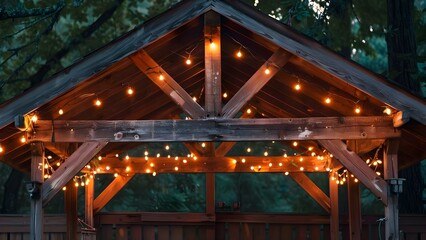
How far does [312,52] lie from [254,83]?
2.55ft

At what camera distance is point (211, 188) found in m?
15.3

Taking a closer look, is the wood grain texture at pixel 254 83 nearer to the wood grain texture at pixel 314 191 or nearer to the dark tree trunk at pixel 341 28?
the wood grain texture at pixel 314 191

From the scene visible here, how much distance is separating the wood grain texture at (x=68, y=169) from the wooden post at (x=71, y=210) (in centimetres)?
327

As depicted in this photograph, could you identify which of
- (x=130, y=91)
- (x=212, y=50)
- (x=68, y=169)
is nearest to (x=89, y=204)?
(x=130, y=91)

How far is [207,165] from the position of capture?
14.9 m

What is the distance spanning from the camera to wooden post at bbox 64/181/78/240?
13477 millimetres

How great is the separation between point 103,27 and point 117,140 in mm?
9630

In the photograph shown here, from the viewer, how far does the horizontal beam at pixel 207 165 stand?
14.8 m

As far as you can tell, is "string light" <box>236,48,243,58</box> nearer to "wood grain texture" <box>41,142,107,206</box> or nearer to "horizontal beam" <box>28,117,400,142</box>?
"horizontal beam" <box>28,117,400,142</box>

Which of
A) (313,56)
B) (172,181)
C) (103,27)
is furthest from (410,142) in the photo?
(172,181)

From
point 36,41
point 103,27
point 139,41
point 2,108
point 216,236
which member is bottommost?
point 216,236

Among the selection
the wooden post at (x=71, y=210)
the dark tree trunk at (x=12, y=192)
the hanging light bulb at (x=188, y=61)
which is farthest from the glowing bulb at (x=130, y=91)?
the dark tree trunk at (x=12, y=192)

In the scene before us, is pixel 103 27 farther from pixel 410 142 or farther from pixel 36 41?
pixel 410 142

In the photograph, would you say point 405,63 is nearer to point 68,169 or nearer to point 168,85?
point 168,85
